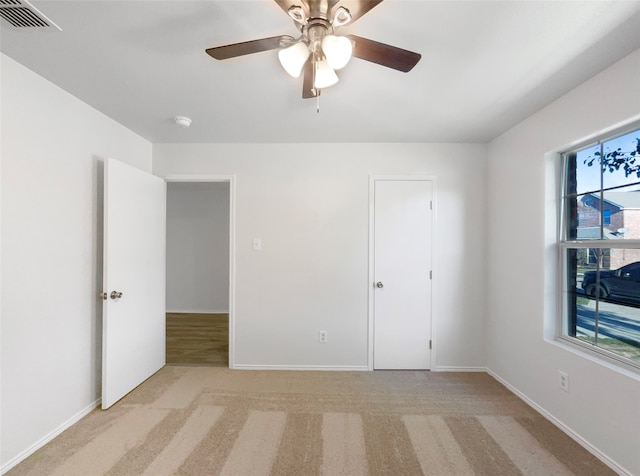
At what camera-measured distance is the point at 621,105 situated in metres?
1.59

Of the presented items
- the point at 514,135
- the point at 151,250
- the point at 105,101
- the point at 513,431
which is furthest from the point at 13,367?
the point at 514,135

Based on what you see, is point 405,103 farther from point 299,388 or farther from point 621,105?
point 299,388

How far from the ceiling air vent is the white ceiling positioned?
0.04 m

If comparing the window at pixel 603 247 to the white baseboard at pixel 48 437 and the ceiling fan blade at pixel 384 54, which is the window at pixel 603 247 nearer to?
the ceiling fan blade at pixel 384 54

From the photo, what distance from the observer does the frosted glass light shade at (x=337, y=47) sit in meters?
1.07

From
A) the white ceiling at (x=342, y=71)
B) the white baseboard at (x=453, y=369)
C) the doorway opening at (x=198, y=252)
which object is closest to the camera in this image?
the white ceiling at (x=342, y=71)

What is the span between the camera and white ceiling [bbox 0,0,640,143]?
127 cm

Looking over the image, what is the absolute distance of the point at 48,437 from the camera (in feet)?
5.97

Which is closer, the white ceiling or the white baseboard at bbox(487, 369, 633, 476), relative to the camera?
the white ceiling

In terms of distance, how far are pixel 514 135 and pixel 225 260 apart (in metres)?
4.70

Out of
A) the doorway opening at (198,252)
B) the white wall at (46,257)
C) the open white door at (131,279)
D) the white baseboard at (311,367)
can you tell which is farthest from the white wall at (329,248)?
the doorway opening at (198,252)

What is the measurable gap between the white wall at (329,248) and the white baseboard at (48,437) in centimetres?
119

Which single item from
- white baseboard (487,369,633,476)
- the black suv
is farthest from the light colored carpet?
the black suv

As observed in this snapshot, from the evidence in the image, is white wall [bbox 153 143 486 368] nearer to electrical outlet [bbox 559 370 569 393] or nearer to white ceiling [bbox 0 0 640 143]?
white ceiling [bbox 0 0 640 143]
